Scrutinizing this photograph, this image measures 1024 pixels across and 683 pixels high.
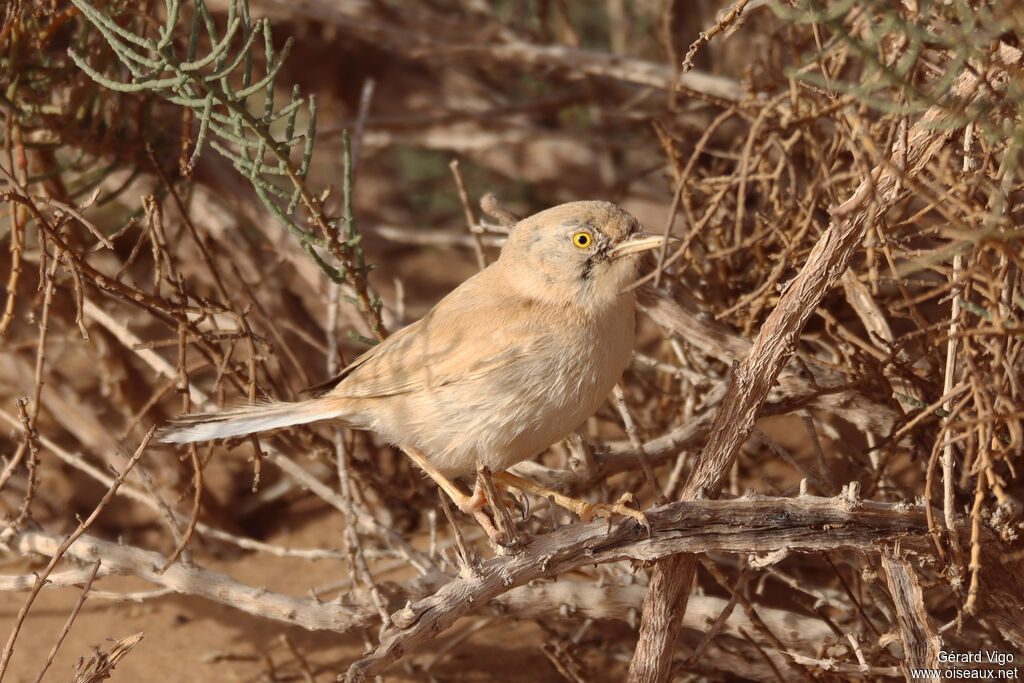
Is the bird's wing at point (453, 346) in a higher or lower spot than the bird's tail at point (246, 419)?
higher

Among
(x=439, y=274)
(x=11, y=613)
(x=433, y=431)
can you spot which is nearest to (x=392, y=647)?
(x=433, y=431)

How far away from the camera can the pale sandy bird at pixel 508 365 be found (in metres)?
3.16

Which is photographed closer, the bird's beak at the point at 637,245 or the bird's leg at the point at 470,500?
the bird's leg at the point at 470,500

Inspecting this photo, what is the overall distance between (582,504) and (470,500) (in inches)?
15.8

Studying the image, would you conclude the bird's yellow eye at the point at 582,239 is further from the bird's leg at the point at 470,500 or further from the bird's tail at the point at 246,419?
the bird's tail at the point at 246,419

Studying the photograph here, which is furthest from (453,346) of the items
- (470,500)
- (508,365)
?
(470,500)

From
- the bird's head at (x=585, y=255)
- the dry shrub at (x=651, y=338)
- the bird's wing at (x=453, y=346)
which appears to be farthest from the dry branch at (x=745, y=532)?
the bird's head at (x=585, y=255)

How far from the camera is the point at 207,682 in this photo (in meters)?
4.29

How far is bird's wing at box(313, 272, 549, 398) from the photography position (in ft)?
10.7

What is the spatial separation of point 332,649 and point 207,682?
561 millimetres

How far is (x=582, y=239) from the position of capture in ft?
11.2

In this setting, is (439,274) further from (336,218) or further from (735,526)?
(735,526)

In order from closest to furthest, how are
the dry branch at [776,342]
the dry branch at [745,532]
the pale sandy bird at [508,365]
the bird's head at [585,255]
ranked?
the dry branch at [776,342] → the dry branch at [745,532] → the pale sandy bird at [508,365] → the bird's head at [585,255]

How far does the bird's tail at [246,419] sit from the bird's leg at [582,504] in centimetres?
68
